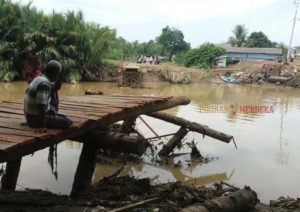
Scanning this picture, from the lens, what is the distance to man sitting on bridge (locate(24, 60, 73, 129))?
4547 mm

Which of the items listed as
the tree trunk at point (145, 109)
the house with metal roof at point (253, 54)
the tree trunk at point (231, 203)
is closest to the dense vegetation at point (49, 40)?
the tree trunk at point (145, 109)

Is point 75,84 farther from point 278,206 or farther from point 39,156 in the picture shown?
point 278,206

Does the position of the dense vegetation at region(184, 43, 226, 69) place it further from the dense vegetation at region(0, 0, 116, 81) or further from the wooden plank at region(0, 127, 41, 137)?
the wooden plank at region(0, 127, 41, 137)

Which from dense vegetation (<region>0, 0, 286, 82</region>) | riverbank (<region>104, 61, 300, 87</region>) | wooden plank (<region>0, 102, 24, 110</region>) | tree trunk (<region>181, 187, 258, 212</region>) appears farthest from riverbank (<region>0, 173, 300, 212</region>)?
riverbank (<region>104, 61, 300, 87</region>)

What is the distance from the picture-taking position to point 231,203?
522 centimetres

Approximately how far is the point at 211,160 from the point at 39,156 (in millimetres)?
3757

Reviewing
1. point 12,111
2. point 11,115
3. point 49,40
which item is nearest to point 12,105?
point 12,111

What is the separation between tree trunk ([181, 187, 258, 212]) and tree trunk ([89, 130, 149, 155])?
3.10ft

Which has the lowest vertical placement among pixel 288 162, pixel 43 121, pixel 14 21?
pixel 288 162

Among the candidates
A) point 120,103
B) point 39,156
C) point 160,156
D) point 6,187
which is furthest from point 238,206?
point 39,156

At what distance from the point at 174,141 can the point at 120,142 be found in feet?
13.0

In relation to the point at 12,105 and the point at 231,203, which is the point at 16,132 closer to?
the point at 12,105

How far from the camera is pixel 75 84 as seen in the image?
1033 inches

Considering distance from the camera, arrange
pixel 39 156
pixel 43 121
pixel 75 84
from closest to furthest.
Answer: pixel 43 121, pixel 39 156, pixel 75 84
